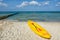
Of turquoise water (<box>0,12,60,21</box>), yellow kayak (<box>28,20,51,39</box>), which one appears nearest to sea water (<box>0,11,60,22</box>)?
turquoise water (<box>0,12,60,21</box>)

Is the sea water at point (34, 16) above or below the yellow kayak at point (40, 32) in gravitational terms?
below

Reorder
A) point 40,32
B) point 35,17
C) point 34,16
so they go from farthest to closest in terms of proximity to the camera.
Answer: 1. point 34,16
2. point 35,17
3. point 40,32

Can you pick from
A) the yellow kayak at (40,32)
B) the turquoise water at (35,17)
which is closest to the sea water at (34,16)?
the turquoise water at (35,17)

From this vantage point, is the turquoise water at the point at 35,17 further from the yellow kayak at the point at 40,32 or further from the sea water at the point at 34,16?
the yellow kayak at the point at 40,32

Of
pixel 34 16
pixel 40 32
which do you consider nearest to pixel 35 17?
pixel 34 16

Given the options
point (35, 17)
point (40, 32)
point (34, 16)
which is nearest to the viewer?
point (40, 32)

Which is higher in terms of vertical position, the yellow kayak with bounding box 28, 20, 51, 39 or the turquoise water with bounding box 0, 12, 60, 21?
the yellow kayak with bounding box 28, 20, 51, 39

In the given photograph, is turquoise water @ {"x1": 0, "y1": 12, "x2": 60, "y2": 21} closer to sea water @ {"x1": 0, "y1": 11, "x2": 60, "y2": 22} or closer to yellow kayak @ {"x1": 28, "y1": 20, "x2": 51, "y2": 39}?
sea water @ {"x1": 0, "y1": 11, "x2": 60, "y2": 22}

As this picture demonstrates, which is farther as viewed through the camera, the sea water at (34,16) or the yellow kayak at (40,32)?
the sea water at (34,16)

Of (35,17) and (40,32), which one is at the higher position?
(40,32)

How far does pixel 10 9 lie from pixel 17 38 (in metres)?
2.95

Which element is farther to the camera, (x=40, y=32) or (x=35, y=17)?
(x=35, y=17)

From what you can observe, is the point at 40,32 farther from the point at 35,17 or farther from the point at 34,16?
the point at 34,16

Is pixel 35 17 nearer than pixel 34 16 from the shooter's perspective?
Yes
